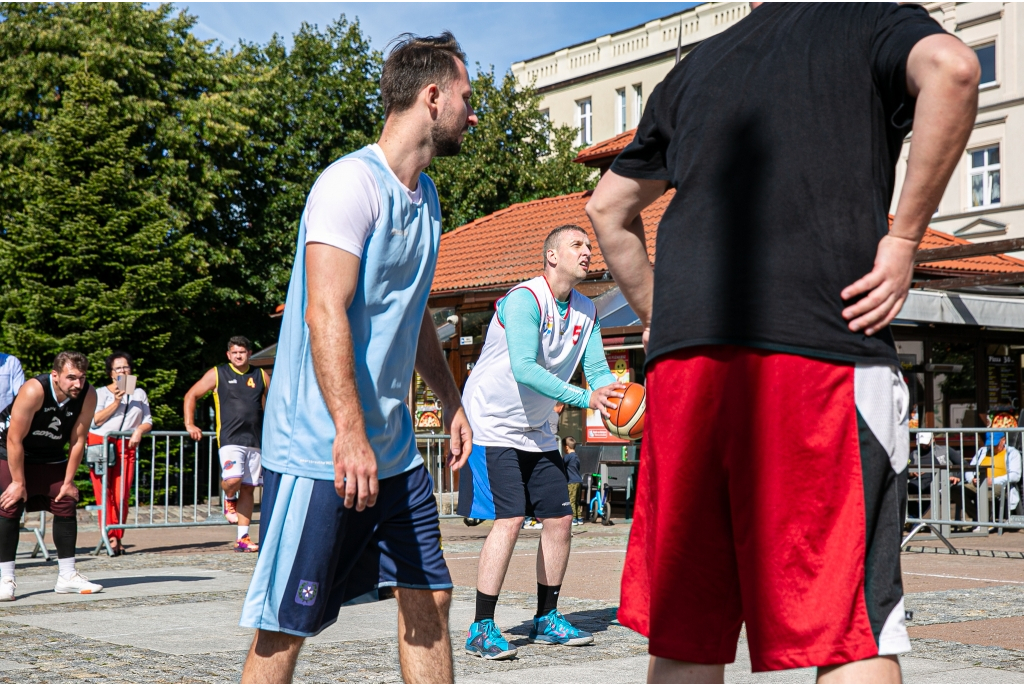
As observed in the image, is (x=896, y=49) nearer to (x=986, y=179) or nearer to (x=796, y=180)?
(x=796, y=180)

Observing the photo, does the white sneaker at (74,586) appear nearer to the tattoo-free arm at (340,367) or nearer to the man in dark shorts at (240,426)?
the man in dark shorts at (240,426)

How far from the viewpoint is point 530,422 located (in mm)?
6008

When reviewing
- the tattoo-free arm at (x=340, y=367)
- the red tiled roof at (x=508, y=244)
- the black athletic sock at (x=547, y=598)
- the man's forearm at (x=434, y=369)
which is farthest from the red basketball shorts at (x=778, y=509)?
the red tiled roof at (x=508, y=244)

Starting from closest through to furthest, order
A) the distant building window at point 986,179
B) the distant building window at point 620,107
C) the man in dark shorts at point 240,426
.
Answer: the man in dark shorts at point 240,426 < the distant building window at point 986,179 < the distant building window at point 620,107

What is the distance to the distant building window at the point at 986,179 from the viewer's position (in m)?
32.6

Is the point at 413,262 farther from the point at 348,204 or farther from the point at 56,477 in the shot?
the point at 56,477

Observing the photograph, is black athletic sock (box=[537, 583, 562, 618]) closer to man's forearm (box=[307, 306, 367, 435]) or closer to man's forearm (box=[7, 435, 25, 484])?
man's forearm (box=[307, 306, 367, 435])

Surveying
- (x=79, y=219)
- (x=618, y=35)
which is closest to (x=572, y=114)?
(x=618, y=35)

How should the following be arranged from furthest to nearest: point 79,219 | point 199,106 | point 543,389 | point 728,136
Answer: point 199,106
point 79,219
point 543,389
point 728,136

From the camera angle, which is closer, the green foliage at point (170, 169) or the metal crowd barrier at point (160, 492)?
the metal crowd barrier at point (160, 492)

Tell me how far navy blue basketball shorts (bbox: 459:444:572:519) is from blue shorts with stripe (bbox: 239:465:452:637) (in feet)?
8.31

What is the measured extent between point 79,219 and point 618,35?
29.4 metres

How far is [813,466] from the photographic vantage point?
228 cm

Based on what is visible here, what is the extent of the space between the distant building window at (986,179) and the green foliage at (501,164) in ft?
37.6
